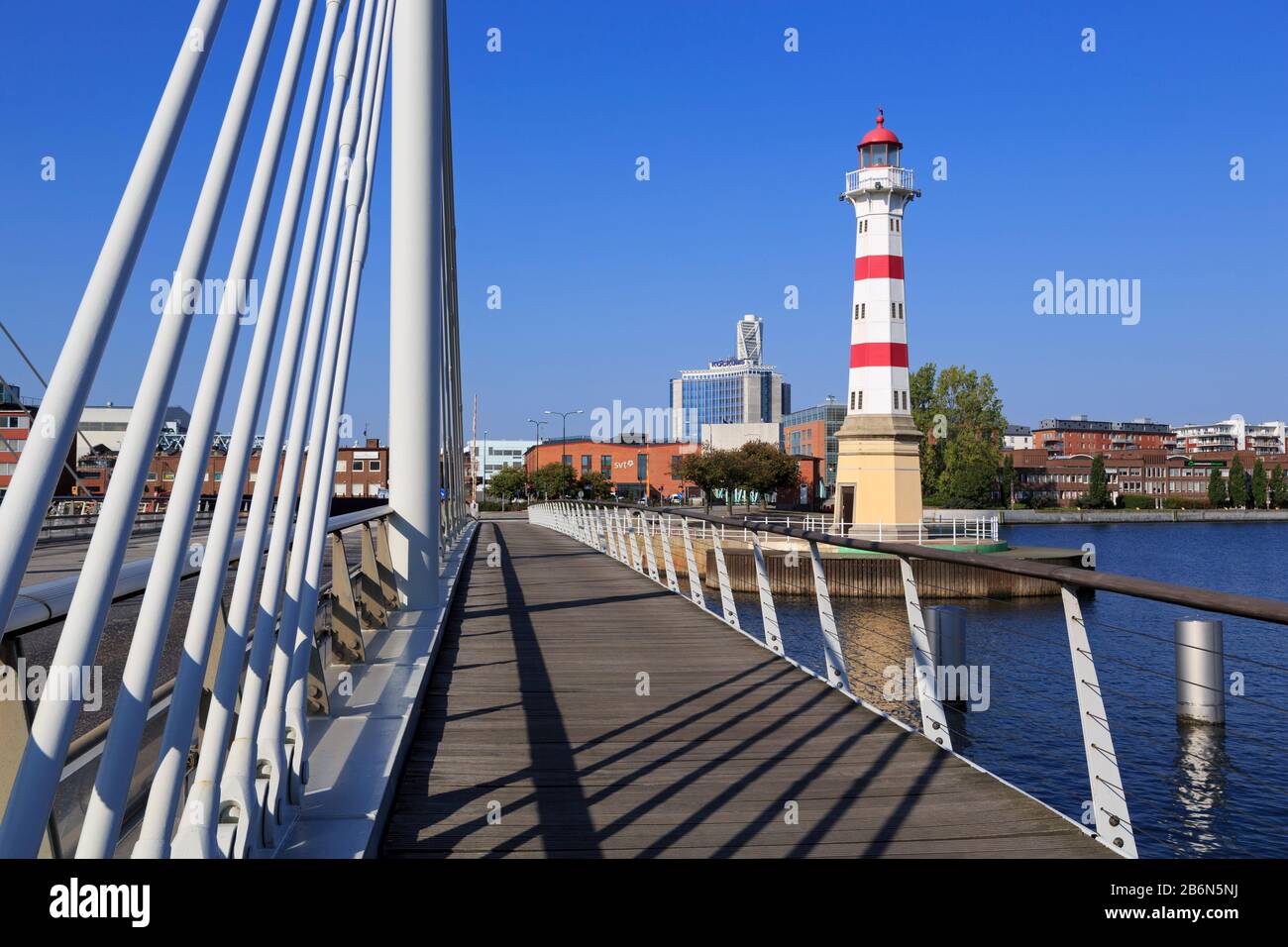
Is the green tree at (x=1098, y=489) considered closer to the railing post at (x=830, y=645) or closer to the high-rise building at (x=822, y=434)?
the high-rise building at (x=822, y=434)

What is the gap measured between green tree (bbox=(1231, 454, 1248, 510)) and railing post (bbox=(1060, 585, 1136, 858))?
110 metres

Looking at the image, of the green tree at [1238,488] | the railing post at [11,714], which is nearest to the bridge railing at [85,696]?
the railing post at [11,714]

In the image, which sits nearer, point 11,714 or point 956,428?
point 11,714

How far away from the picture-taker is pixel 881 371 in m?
31.8

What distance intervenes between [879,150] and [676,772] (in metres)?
32.7

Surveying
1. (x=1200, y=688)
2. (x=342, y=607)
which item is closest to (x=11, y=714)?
(x=342, y=607)

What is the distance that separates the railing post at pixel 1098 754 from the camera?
9.53 ft

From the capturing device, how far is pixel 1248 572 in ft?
123

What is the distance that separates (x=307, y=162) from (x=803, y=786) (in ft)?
9.06

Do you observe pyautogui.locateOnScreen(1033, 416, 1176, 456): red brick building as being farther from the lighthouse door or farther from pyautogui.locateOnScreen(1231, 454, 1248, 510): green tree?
the lighthouse door

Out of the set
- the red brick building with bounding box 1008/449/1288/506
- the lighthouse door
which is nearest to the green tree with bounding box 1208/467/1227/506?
the red brick building with bounding box 1008/449/1288/506

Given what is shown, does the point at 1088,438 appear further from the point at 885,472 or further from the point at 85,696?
the point at 85,696

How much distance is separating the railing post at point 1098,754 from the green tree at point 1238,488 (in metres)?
110
